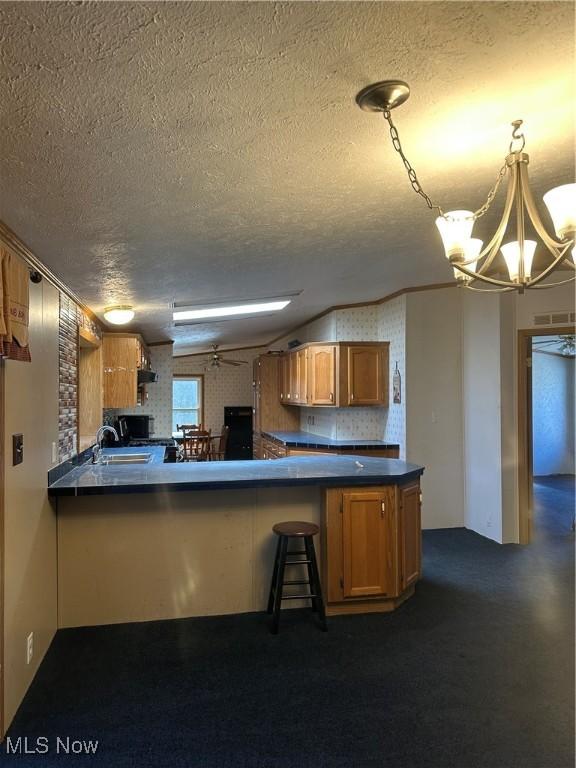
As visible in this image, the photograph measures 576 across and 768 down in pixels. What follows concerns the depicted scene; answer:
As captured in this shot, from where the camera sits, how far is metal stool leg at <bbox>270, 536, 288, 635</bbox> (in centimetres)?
284

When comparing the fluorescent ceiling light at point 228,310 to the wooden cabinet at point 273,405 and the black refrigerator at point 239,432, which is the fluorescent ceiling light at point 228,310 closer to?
the wooden cabinet at point 273,405

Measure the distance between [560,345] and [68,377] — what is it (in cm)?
743

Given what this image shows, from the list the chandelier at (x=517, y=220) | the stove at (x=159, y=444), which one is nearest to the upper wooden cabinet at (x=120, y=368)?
the stove at (x=159, y=444)

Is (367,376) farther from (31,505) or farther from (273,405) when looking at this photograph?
(31,505)

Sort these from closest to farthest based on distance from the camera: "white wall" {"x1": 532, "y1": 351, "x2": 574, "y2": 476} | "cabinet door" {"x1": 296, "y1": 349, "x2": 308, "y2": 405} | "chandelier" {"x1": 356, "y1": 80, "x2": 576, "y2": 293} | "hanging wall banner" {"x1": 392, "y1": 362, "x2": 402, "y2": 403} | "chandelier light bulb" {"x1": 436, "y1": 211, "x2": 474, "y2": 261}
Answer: "chandelier" {"x1": 356, "y1": 80, "x2": 576, "y2": 293}, "chandelier light bulb" {"x1": 436, "y1": 211, "x2": 474, "y2": 261}, "hanging wall banner" {"x1": 392, "y1": 362, "x2": 402, "y2": 403}, "cabinet door" {"x1": 296, "y1": 349, "x2": 308, "y2": 405}, "white wall" {"x1": 532, "y1": 351, "x2": 574, "y2": 476}

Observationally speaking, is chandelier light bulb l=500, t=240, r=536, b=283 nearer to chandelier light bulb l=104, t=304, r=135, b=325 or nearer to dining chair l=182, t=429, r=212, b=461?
chandelier light bulb l=104, t=304, r=135, b=325

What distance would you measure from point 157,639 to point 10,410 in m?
1.56

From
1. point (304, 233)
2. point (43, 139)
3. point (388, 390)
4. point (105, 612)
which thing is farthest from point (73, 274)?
point (388, 390)

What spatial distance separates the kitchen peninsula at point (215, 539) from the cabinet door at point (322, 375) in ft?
7.72

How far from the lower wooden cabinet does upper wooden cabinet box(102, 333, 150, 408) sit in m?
2.58

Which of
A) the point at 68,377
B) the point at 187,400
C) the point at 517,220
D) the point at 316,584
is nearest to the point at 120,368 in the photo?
the point at 68,377

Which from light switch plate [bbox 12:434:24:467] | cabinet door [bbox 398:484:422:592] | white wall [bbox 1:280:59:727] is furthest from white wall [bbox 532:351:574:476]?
light switch plate [bbox 12:434:24:467]

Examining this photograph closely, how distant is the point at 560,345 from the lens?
25.8 ft

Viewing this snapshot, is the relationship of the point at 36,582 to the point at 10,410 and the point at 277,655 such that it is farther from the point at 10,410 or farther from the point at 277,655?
the point at 277,655
